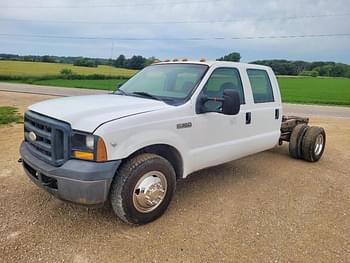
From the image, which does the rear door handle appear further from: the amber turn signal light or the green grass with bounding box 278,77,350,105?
the green grass with bounding box 278,77,350,105

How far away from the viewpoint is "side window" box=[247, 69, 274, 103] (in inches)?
187

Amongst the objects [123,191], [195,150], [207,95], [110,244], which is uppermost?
[207,95]

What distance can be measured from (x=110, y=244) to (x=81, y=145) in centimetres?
103

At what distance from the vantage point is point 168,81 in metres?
4.25

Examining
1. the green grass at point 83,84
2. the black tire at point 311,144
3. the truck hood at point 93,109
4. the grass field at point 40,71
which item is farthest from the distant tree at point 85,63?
the truck hood at point 93,109

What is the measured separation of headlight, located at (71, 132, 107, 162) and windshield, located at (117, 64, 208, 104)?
4.10 ft

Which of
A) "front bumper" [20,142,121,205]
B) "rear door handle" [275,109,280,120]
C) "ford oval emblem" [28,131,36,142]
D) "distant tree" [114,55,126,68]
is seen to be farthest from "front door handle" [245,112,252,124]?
"distant tree" [114,55,126,68]

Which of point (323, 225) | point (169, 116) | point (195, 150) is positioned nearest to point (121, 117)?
point (169, 116)

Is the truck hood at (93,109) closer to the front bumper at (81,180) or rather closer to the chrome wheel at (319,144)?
the front bumper at (81,180)

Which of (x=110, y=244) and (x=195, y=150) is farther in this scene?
(x=195, y=150)

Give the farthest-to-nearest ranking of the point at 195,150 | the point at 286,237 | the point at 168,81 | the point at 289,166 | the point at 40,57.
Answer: the point at 40,57, the point at 289,166, the point at 168,81, the point at 195,150, the point at 286,237

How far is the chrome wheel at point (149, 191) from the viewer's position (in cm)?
326

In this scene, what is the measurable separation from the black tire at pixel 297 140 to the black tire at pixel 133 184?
141 inches

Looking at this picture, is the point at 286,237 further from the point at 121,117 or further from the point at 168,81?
the point at 168,81
